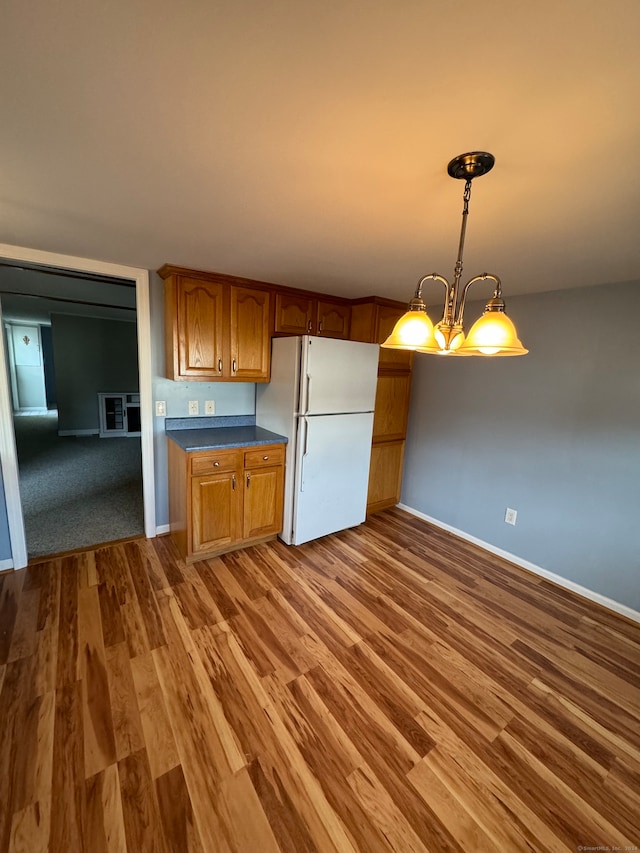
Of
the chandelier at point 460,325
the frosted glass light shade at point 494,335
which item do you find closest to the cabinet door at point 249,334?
the chandelier at point 460,325

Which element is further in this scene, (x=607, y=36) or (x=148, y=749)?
(x=148, y=749)

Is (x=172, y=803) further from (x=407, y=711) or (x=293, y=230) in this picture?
(x=293, y=230)

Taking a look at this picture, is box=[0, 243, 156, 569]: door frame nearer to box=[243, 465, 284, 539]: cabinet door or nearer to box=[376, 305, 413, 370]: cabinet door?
box=[243, 465, 284, 539]: cabinet door

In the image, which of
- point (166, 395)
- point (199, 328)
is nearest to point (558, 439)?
point (199, 328)

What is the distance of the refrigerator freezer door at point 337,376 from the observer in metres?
2.49

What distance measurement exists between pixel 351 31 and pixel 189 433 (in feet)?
8.15

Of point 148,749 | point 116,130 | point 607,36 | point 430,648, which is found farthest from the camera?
point 430,648

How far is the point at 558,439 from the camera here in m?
2.46

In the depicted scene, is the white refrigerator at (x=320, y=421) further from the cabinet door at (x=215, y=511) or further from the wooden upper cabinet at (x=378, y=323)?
the cabinet door at (x=215, y=511)

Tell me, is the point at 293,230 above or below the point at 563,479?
above

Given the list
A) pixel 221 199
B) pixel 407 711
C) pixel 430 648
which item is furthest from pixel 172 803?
pixel 221 199

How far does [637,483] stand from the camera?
7.01 feet

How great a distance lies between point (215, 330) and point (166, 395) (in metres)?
0.69

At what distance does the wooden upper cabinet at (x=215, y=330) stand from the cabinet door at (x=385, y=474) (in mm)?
1444
